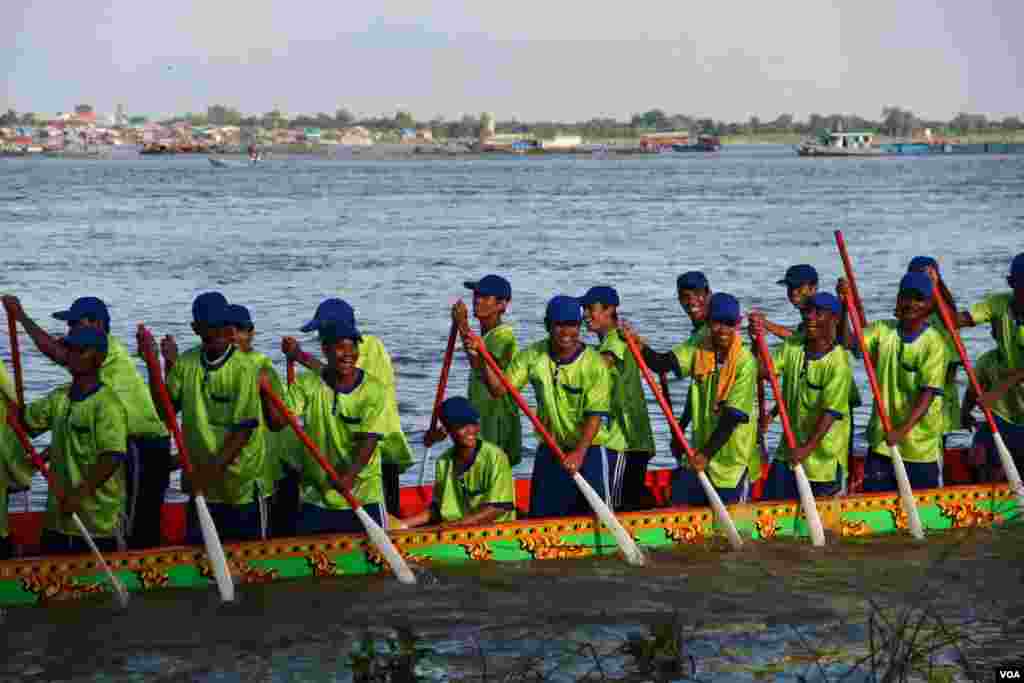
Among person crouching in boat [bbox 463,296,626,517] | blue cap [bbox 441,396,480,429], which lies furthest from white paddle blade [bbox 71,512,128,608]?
person crouching in boat [bbox 463,296,626,517]

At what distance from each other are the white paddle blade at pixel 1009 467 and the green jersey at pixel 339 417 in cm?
517

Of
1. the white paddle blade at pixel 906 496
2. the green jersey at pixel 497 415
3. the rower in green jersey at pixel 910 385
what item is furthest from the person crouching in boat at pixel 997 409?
the green jersey at pixel 497 415

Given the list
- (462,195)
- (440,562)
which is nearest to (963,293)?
(440,562)

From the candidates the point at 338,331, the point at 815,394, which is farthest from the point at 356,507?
the point at 815,394

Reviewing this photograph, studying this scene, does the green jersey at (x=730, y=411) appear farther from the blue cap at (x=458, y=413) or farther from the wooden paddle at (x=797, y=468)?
the blue cap at (x=458, y=413)

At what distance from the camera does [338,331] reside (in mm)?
10945

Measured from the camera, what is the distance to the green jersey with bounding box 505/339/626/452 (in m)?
12.1

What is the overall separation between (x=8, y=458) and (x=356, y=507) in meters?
2.22

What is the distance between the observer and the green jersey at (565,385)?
12.1 meters

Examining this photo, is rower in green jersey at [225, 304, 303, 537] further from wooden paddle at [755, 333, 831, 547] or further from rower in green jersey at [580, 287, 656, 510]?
wooden paddle at [755, 333, 831, 547]

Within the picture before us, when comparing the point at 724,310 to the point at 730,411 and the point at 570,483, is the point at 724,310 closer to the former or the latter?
the point at 730,411

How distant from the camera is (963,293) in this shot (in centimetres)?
3803

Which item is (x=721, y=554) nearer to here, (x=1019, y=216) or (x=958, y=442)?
(x=958, y=442)

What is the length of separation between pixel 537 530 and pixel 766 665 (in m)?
2.16
